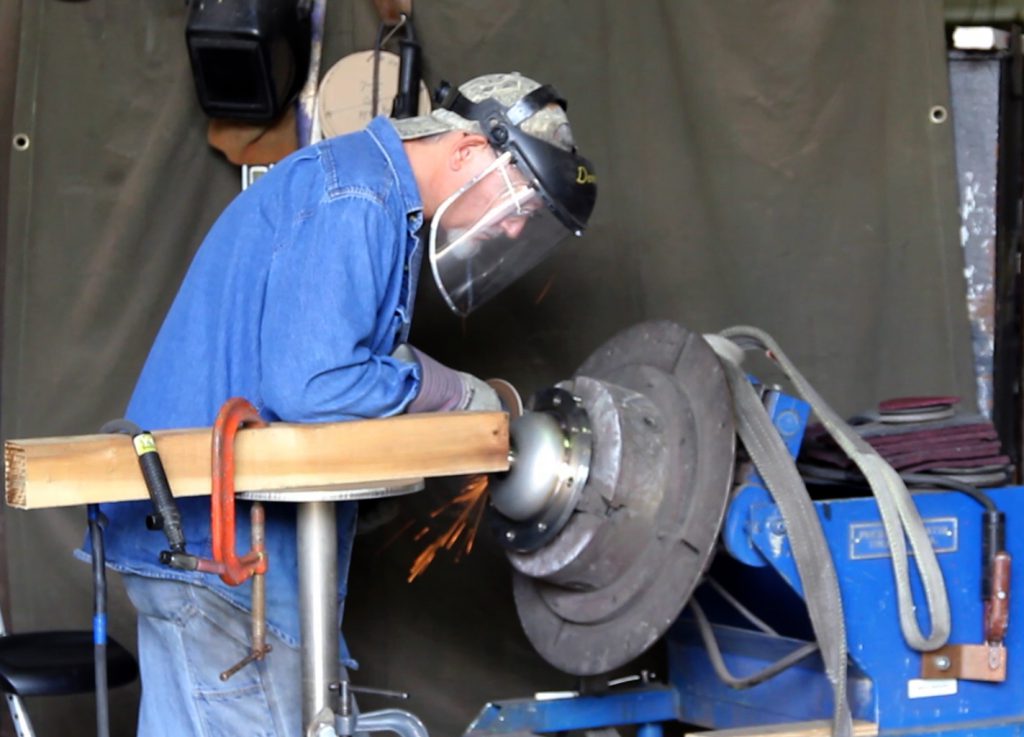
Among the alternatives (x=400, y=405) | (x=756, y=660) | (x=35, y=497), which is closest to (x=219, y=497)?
(x=35, y=497)

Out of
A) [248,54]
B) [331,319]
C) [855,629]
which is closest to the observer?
[331,319]

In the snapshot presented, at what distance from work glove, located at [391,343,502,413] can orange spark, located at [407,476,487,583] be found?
1279mm

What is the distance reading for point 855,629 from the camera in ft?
8.24

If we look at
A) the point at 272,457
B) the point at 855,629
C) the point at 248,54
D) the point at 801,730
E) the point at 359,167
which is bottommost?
the point at 801,730

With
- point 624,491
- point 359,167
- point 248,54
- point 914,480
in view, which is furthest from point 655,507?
point 248,54

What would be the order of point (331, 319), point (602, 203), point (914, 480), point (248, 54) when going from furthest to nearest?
1. point (602, 203)
2. point (248, 54)
3. point (914, 480)
4. point (331, 319)

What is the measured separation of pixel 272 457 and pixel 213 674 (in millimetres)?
457

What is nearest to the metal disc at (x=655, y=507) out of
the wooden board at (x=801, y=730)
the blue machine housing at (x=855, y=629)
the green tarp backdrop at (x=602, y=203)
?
the blue machine housing at (x=855, y=629)

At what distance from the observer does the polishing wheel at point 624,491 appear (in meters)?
2.40

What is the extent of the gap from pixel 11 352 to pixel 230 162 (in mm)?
718

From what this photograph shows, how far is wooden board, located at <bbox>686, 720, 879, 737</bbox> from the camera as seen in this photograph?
249 centimetres

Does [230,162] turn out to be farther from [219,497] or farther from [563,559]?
[219,497]

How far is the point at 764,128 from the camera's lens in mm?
3738

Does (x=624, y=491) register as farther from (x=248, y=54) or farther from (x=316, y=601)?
(x=248, y=54)
